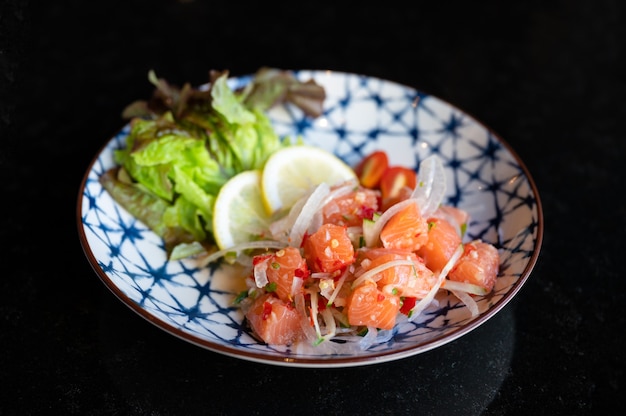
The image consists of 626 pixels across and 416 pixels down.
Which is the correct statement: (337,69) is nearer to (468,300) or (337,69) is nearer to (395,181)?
(395,181)

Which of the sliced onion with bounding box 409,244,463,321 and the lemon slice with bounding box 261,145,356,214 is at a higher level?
the lemon slice with bounding box 261,145,356,214

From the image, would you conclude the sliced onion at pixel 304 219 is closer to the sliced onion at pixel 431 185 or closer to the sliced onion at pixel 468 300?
the sliced onion at pixel 431 185

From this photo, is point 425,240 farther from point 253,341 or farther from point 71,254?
point 71,254

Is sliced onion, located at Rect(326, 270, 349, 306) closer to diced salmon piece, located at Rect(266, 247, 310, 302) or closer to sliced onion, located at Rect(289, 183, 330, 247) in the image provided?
diced salmon piece, located at Rect(266, 247, 310, 302)

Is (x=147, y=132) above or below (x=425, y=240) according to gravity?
above

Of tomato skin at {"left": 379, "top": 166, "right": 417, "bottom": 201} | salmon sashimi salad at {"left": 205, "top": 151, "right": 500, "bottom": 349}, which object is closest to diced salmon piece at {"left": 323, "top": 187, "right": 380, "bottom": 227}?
salmon sashimi salad at {"left": 205, "top": 151, "right": 500, "bottom": 349}

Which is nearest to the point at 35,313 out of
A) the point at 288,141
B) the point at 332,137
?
the point at 288,141

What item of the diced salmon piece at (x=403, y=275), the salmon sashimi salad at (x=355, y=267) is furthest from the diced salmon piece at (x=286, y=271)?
the diced salmon piece at (x=403, y=275)
